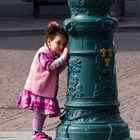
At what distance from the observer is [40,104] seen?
7164mm

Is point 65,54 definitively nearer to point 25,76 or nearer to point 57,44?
point 57,44

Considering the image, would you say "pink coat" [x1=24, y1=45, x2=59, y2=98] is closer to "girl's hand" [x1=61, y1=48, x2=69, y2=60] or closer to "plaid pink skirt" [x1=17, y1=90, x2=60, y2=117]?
"plaid pink skirt" [x1=17, y1=90, x2=60, y2=117]

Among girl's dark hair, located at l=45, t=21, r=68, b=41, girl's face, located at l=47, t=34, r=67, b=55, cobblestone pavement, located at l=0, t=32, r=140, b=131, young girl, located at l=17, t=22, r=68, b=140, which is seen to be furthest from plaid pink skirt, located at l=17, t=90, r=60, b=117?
cobblestone pavement, located at l=0, t=32, r=140, b=131

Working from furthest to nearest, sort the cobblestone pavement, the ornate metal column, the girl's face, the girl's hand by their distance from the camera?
the cobblestone pavement → the girl's face → the girl's hand → the ornate metal column

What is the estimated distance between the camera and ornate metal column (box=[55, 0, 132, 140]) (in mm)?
6570

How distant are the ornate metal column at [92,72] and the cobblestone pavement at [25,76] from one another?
2416 mm

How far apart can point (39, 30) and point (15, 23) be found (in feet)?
9.64

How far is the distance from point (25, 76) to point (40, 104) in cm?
595

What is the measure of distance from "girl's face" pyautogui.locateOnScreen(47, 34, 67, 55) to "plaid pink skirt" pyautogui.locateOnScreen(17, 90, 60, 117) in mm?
437

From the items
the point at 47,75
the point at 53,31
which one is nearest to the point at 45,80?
the point at 47,75

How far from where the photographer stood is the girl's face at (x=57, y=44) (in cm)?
707

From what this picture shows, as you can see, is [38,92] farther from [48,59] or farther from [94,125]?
[94,125]

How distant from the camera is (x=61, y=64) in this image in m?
6.93

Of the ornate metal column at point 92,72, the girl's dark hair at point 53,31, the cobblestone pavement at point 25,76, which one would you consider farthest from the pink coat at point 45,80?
the cobblestone pavement at point 25,76
